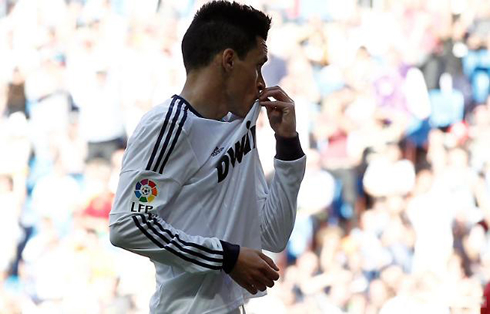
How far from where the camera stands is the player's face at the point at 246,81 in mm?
2115

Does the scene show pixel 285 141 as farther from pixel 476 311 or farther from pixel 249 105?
pixel 476 311

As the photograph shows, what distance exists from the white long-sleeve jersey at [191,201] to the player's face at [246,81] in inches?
1.3

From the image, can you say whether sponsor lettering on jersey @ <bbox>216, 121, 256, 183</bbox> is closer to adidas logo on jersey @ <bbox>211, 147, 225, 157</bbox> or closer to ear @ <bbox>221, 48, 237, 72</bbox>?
adidas logo on jersey @ <bbox>211, 147, 225, 157</bbox>

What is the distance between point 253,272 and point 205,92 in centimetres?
42

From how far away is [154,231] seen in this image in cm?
194

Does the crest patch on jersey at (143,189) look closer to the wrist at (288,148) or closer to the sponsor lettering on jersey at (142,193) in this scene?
the sponsor lettering on jersey at (142,193)

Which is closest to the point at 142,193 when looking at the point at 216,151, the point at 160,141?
the point at 160,141

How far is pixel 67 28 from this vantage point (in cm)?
489

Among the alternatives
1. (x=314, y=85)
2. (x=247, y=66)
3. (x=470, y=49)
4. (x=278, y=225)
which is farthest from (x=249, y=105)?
(x=470, y=49)

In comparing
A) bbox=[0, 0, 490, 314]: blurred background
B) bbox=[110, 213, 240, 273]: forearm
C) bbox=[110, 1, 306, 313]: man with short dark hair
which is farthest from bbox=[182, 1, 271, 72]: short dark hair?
bbox=[0, 0, 490, 314]: blurred background

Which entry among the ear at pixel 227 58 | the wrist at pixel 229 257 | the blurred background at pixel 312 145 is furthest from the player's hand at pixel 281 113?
the blurred background at pixel 312 145

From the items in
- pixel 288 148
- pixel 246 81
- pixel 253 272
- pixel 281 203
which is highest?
pixel 246 81

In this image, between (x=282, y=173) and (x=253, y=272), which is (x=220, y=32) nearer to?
(x=282, y=173)

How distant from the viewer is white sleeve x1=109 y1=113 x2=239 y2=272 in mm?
1948
